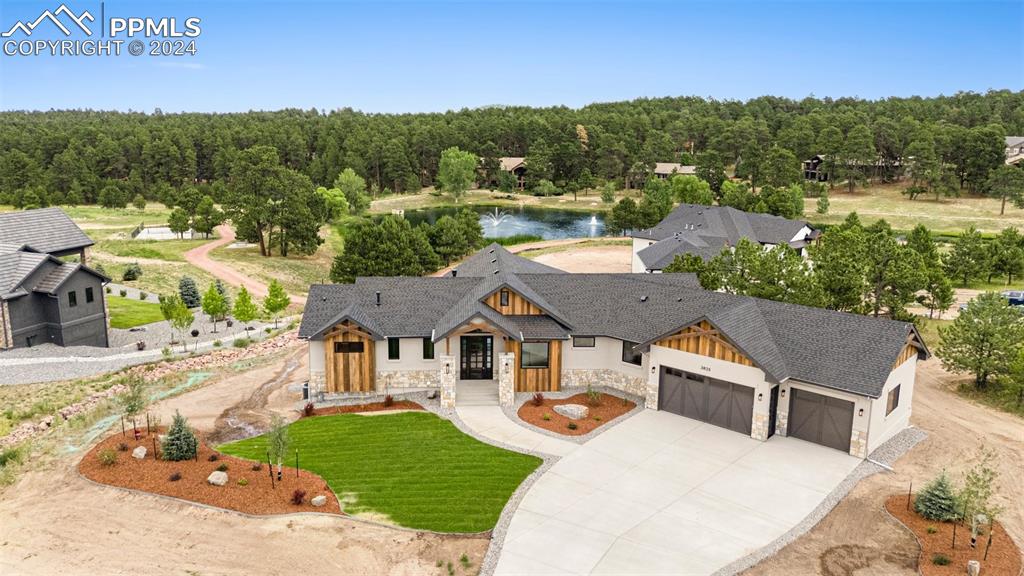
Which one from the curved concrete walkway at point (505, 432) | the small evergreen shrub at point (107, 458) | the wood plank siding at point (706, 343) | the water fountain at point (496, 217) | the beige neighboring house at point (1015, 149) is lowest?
the curved concrete walkway at point (505, 432)

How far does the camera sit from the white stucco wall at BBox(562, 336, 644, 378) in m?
30.5

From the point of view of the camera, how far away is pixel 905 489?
2236 centimetres

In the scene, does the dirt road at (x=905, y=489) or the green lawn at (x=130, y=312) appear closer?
the dirt road at (x=905, y=489)

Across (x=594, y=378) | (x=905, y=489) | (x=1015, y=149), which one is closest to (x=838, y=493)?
(x=905, y=489)

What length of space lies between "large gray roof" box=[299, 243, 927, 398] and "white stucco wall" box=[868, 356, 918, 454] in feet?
3.51

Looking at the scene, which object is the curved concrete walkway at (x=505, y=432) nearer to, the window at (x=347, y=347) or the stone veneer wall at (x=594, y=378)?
the stone veneer wall at (x=594, y=378)

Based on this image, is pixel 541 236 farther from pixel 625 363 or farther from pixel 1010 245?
pixel 625 363

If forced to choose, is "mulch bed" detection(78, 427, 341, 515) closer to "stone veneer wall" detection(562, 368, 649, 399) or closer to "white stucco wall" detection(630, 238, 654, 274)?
"stone veneer wall" detection(562, 368, 649, 399)

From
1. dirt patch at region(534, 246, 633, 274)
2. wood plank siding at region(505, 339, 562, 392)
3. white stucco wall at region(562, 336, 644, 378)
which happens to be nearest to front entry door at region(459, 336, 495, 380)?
wood plank siding at region(505, 339, 562, 392)

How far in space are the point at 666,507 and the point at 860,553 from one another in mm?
A: 5035

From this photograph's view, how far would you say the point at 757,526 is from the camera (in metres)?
20.2

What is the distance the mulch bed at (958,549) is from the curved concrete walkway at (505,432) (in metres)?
10.2

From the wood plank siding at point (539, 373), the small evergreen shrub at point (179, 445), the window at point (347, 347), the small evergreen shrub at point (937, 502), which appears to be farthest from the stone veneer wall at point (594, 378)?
the small evergreen shrub at point (179, 445)

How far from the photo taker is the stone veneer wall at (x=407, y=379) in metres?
30.1
